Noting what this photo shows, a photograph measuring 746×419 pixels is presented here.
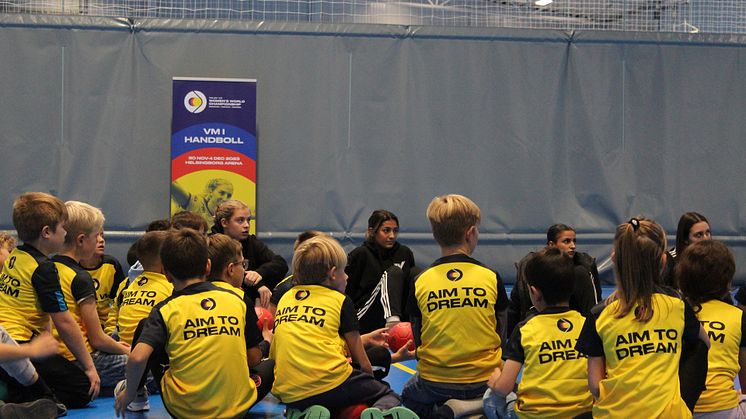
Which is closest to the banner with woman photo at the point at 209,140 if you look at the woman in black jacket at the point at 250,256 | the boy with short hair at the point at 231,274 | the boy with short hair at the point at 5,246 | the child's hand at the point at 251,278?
the woman in black jacket at the point at 250,256

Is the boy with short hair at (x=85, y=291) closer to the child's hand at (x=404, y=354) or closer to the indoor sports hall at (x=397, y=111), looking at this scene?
the child's hand at (x=404, y=354)

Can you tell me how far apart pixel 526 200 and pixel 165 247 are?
28.0ft

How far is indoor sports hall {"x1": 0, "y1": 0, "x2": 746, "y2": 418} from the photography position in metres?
11.8

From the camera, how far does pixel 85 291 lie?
18.6 feet

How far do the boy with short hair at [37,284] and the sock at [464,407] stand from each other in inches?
83.2

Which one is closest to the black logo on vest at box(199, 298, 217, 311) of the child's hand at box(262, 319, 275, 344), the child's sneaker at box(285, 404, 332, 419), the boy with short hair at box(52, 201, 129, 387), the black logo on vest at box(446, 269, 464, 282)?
the child's sneaker at box(285, 404, 332, 419)

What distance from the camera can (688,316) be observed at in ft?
12.9

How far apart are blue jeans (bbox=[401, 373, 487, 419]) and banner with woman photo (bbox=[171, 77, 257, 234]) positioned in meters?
6.68

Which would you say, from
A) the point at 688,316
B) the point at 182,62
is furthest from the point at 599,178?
the point at 688,316

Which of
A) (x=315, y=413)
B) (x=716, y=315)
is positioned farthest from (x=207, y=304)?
(x=716, y=315)

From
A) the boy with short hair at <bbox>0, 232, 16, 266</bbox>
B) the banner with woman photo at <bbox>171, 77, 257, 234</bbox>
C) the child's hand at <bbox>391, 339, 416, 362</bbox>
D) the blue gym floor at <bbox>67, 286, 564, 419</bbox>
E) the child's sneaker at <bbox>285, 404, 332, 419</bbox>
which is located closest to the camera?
the child's sneaker at <bbox>285, 404, 332, 419</bbox>

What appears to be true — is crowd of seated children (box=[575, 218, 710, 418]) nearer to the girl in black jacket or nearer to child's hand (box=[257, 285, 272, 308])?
the girl in black jacket

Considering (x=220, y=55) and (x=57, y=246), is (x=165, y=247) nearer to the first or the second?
(x=57, y=246)

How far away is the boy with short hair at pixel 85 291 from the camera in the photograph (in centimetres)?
564
